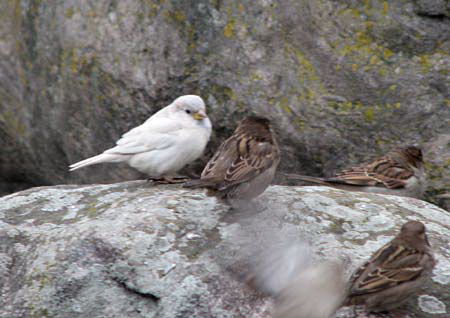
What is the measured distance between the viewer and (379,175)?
7.85 metres

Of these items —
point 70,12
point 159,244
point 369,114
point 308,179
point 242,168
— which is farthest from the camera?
point 70,12

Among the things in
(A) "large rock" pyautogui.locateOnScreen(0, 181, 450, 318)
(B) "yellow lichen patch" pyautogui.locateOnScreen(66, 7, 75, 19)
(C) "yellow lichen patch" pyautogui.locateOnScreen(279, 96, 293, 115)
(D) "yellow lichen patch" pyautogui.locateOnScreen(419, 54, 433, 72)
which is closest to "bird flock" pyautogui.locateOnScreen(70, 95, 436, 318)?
(A) "large rock" pyautogui.locateOnScreen(0, 181, 450, 318)

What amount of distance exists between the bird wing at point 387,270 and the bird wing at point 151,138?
2.39 m

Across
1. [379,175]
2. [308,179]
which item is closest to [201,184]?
[308,179]

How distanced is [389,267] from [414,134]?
3.02 metres

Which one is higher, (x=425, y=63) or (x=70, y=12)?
(x=70, y=12)

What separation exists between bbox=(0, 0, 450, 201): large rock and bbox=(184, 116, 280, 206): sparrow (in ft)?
4.62

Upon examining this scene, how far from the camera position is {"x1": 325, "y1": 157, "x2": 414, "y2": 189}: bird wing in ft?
25.5

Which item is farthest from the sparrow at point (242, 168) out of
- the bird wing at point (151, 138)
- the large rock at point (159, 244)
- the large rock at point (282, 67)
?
the large rock at point (282, 67)

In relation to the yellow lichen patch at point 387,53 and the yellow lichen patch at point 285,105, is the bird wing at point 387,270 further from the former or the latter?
the yellow lichen patch at point 387,53

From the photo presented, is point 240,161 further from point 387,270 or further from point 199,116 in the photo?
point 387,270

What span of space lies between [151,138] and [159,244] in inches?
69.4

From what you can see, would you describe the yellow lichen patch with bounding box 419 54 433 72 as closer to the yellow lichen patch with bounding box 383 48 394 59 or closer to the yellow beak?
the yellow lichen patch with bounding box 383 48 394 59

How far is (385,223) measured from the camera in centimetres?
630
